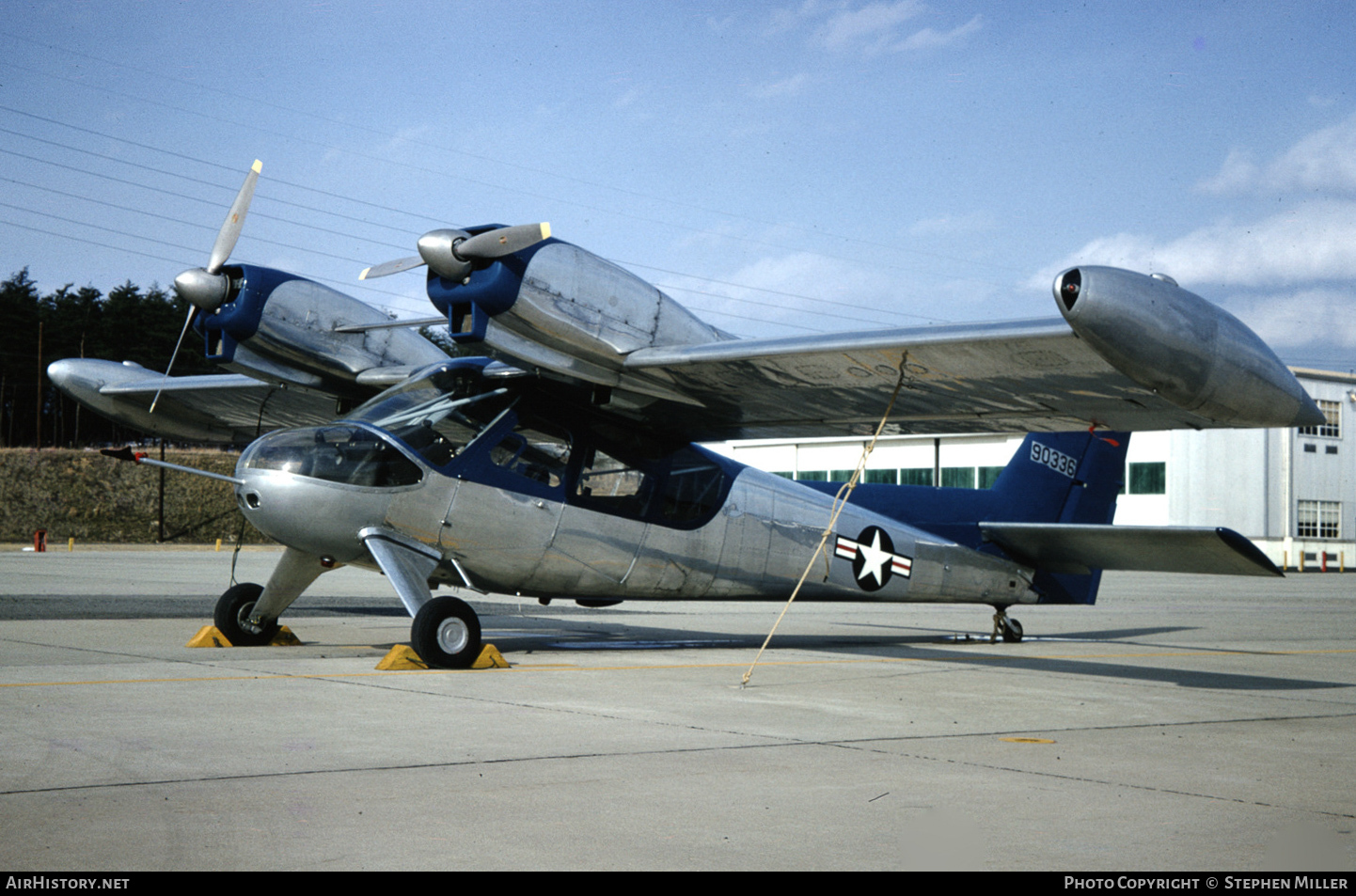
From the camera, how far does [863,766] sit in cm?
553

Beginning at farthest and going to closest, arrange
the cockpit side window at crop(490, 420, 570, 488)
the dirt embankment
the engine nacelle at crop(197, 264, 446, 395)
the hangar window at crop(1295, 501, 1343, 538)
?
the dirt embankment, the hangar window at crop(1295, 501, 1343, 538), the engine nacelle at crop(197, 264, 446, 395), the cockpit side window at crop(490, 420, 570, 488)

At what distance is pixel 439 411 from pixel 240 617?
2.89 meters

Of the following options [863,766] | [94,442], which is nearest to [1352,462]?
[863,766]

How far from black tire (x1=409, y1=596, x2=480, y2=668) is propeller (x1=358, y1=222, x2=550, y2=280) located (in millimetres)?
2663

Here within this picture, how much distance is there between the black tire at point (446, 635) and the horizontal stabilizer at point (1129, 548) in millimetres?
6317

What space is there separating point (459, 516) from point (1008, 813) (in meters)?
6.32

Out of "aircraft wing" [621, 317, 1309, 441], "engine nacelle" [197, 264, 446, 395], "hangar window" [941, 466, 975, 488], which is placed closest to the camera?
"aircraft wing" [621, 317, 1309, 441]

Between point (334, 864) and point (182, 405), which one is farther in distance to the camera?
point (182, 405)

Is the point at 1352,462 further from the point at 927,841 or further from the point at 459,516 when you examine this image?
the point at 927,841

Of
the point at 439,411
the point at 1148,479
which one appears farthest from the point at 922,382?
the point at 1148,479

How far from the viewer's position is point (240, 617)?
11.0m

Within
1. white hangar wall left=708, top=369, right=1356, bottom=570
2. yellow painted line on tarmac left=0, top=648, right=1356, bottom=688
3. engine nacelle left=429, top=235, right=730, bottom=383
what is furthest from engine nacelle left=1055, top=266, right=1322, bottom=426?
white hangar wall left=708, top=369, right=1356, bottom=570

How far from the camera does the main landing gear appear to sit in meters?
14.0

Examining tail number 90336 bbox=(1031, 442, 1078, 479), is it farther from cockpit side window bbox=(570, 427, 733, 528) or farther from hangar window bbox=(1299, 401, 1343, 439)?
hangar window bbox=(1299, 401, 1343, 439)
